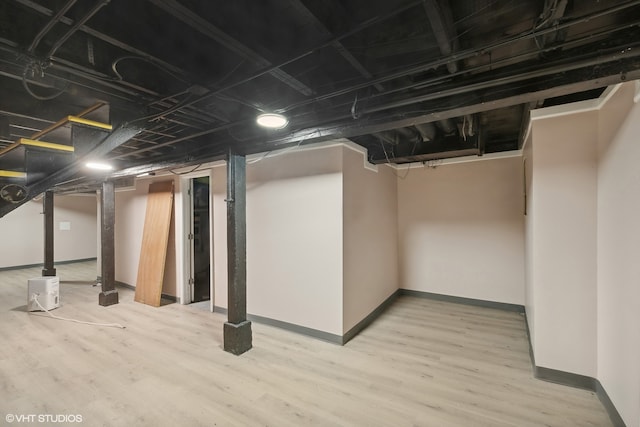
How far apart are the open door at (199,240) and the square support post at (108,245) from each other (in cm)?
134

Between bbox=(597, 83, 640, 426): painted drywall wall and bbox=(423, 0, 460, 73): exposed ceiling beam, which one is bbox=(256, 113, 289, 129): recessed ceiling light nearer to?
bbox=(423, 0, 460, 73): exposed ceiling beam

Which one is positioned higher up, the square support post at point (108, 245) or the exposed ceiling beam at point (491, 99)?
the exposed ceiling beam at point (491, 99)

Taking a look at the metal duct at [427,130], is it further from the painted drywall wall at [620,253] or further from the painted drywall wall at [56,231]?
the painted drywall wall at [56,231]

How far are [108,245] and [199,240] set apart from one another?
155 cm

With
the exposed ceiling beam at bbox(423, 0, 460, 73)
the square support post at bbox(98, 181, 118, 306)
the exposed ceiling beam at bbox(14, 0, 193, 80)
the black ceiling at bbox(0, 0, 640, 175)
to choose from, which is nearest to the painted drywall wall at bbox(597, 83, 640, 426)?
the black ceiling at bbox(0, 0, 640, 175)

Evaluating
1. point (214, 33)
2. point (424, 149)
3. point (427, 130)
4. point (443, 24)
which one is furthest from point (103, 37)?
point (424, 149)

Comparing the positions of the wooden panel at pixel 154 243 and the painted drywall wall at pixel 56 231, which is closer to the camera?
the wooden panel at pixel 154 243

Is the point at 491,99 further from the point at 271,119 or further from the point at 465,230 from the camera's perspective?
the point at 465,230

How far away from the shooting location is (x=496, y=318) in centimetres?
388

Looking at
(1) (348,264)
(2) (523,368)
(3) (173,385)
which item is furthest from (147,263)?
(2) (523,368)

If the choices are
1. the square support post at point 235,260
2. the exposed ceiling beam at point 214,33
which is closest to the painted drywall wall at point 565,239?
the exposed ceiling beam at point 214,33

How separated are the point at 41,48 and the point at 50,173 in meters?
2.09

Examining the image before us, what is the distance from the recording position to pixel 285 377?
2.53 m

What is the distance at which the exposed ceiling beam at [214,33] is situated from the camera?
1.33m
